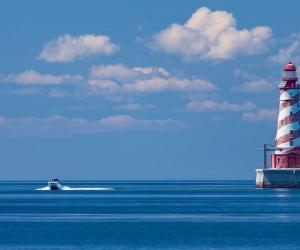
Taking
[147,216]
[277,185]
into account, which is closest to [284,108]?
[277,185]

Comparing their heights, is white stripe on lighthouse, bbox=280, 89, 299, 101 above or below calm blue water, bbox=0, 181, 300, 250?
above

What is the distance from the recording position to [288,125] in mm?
157500

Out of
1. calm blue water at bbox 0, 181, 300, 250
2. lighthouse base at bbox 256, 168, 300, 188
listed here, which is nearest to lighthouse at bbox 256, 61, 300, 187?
lighthouse base at bbox 256, 168, 300, 188

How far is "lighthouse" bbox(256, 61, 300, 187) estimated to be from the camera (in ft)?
517

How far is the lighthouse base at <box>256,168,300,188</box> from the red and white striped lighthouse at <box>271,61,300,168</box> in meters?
1.00

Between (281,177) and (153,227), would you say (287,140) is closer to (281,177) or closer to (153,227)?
(281,177)

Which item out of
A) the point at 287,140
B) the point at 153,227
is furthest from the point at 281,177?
the point at 153,227

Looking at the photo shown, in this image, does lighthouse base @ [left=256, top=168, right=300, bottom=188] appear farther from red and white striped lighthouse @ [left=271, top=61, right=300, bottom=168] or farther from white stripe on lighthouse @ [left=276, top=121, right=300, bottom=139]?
white stripe on lighthouse @ [left=276, top=121, right=300, bottom=139]

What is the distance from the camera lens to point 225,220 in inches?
4222

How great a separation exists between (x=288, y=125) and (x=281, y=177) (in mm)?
7932

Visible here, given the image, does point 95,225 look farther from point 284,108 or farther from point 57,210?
point 284,108

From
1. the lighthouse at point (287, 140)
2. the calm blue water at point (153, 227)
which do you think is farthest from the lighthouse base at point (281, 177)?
the calm blue water at point (153, 227)

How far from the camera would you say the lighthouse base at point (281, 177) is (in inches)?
6304

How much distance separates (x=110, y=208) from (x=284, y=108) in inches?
1346
